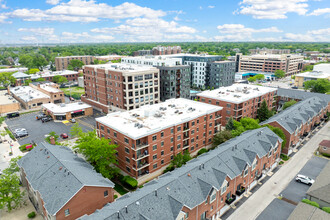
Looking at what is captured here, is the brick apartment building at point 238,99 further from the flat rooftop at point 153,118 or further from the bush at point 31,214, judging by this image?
the bush at point 31,214

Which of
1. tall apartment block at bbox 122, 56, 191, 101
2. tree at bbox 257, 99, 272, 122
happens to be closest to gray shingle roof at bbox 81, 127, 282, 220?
tree at bbox 257, 99, 272, 122

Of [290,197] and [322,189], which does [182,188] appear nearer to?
[290,197]

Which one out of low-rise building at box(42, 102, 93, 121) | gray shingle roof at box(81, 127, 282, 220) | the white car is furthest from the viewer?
low-rise building at box(42, 102, 93, 121)

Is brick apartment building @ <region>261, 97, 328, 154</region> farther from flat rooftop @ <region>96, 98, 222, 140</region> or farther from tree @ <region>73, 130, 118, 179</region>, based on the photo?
tree @ <region>73, 130, 118, 179</region>

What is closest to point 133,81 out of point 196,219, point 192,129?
point 192,129

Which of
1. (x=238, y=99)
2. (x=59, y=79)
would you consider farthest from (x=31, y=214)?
(x=59, y=79)

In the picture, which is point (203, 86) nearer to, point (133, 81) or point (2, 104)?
point (133, 81)
